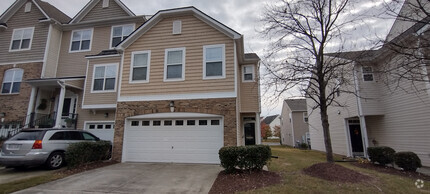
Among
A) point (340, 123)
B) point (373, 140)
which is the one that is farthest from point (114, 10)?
point (373, 140)

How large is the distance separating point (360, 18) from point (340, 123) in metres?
9.27

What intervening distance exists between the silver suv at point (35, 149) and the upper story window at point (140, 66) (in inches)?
155

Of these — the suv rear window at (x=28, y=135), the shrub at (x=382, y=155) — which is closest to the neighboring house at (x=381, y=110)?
the shrub at (x=382, y=155)

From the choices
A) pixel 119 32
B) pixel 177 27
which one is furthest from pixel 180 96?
Result: pixel 119 32

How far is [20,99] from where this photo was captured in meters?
13.2

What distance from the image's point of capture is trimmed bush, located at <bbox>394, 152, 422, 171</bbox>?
26.9 feet

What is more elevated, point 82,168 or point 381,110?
point 381,110

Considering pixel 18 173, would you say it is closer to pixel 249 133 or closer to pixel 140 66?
pixel 140 66

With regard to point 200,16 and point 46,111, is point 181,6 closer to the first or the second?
point 200,16

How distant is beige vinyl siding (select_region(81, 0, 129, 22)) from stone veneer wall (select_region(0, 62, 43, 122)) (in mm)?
4665

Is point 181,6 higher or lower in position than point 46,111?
higher

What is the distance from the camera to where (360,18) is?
29.1 feet

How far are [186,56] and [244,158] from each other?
5778 mm

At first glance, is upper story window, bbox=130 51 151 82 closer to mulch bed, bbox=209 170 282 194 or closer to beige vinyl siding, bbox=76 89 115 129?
beige vinyl siding, bbox=76 89 115 129
